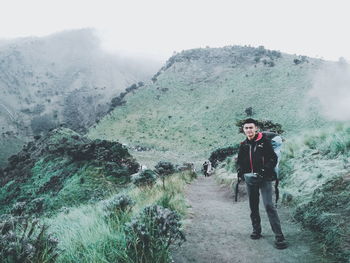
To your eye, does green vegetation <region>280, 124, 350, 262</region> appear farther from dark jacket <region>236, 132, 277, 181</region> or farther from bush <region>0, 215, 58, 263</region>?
bush <region>0, 215, 58, 263</region>

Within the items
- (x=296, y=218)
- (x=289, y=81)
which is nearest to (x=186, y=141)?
(x=289, y=81)

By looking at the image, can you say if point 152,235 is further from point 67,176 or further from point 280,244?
point 67,176

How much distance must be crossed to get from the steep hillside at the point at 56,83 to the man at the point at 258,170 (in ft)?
259

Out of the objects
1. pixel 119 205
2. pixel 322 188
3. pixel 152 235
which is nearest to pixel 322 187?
pixel 322 188

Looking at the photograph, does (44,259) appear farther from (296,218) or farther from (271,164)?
(296,218)

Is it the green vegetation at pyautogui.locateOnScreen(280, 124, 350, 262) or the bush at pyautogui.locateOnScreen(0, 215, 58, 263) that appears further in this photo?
the green vegetation at pyautogui.locateOnScreen(280, 124, 350, 262)

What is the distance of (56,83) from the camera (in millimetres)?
146875

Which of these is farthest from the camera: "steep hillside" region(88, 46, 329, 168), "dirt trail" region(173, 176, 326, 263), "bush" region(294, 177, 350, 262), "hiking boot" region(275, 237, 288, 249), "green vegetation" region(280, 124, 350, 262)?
"steep hillside" region(88, 46, 329, 168)

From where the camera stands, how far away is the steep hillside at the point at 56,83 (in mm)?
110675

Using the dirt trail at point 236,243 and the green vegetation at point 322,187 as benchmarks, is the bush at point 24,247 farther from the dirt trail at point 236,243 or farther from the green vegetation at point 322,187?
the green vegetation at point 322,187

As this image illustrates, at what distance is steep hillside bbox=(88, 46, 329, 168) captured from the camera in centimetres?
5709

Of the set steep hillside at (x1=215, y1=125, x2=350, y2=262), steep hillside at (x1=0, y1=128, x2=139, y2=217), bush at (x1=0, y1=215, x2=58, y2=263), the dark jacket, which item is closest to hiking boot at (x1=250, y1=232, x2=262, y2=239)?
steep hillside at (x1=215, y1=125, x2=350, y2=262)

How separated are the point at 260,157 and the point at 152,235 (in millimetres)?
2217

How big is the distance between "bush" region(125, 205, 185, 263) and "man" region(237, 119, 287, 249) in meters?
1.65
